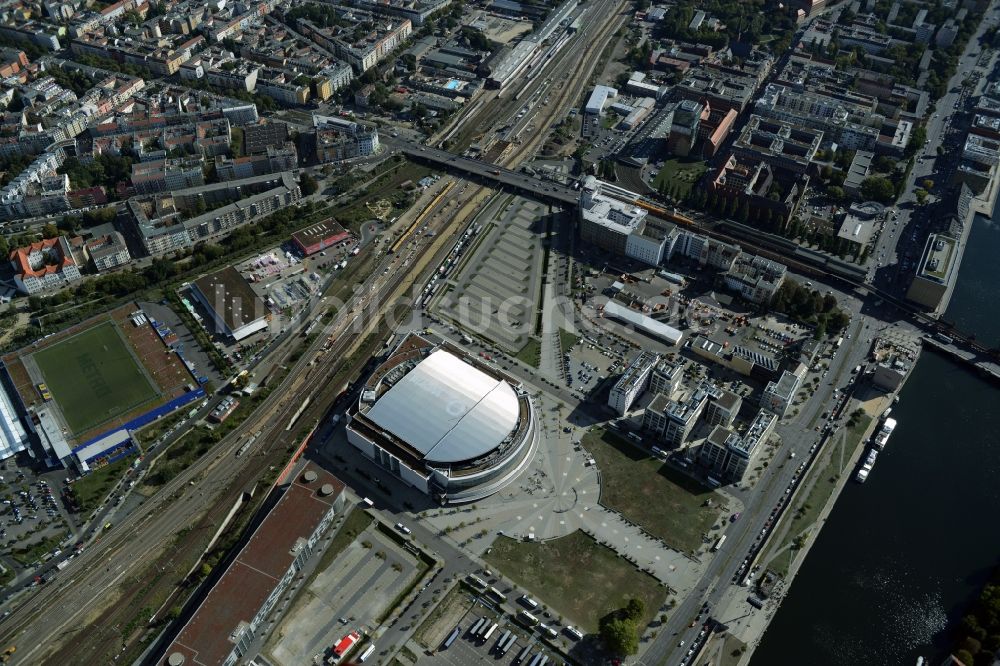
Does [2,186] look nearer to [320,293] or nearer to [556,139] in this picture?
[320,293]

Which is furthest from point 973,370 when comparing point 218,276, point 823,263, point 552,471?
point 218,276

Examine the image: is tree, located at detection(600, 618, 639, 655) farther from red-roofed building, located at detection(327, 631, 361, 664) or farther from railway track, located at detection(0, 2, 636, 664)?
railway track, located at detection(0, 2, 636, 664)

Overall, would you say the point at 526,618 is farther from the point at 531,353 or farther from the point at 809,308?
the point at 809,308

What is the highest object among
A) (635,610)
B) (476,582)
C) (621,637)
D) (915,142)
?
(915,142)

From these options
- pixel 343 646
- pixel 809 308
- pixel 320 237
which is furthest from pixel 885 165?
pixel 343 646

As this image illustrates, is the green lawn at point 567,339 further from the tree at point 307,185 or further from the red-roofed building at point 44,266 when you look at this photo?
the red-roofed building at point 44,266

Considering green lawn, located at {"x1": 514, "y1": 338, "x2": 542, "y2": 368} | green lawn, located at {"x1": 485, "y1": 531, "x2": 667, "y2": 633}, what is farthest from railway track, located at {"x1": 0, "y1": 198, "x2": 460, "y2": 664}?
green lawn, located at {"x1": 485, "y1": 531, "x2": 667, "y2": 633}
